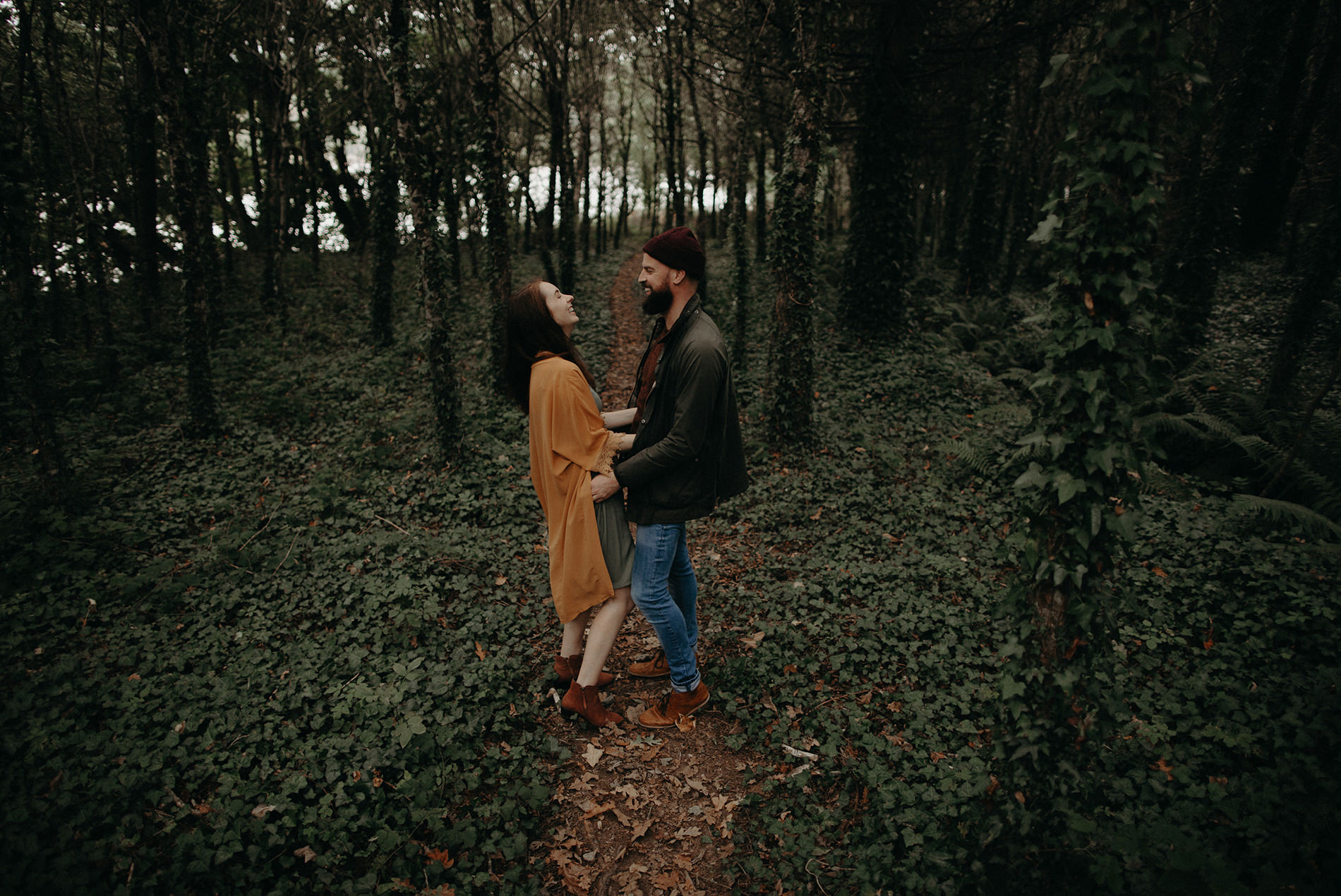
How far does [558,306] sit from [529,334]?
9.4 inches

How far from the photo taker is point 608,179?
40000mm

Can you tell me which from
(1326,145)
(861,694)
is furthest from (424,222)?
(1326,145)

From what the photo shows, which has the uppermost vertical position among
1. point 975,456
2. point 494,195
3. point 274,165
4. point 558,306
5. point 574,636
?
point 274,165

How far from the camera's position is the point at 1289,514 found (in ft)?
16.7

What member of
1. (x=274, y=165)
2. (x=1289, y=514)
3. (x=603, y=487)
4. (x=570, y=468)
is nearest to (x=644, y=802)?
(x=603, y=487)

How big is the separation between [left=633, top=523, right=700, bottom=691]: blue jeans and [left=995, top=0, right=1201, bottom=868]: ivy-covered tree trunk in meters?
1.78

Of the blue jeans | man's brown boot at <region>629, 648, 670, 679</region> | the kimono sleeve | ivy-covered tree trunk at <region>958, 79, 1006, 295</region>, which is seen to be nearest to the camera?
the kimono sleeve

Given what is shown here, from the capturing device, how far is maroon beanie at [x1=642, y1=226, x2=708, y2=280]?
3.26m

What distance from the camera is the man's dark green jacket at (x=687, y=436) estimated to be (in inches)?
127

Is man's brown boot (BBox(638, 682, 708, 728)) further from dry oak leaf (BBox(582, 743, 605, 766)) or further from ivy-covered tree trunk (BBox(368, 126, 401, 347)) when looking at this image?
ivy-covered tree trunk (BBox(368, 126, 401, 347))

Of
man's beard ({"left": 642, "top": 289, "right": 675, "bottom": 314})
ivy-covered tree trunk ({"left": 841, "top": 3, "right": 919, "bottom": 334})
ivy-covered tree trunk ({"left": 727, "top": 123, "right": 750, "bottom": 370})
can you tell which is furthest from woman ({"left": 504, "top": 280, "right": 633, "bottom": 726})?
ivy-covered tree trunk ({"left": 841, "top": 3, "right": 919, "bottom": 334})

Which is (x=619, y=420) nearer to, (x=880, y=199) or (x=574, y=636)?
(x=574, y=636)

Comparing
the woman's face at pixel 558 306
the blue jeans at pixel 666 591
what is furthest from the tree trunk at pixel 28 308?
the blue jeans at pixel 666 591

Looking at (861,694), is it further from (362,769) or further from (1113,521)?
(362,769)
